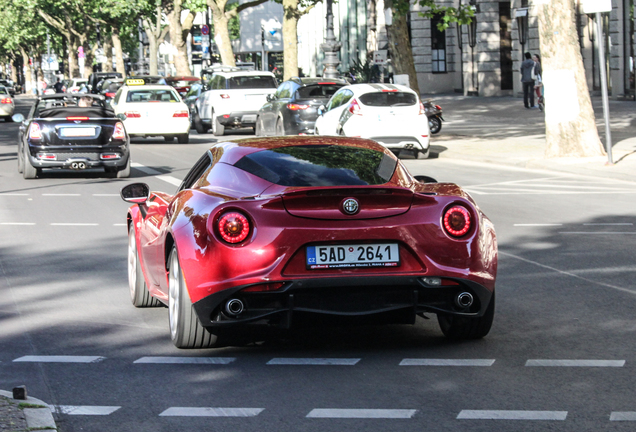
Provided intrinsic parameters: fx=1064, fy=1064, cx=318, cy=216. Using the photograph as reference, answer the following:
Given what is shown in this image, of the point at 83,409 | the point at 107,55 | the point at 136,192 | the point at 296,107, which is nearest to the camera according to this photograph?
the point at 83,409

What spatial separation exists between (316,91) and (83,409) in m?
21.2

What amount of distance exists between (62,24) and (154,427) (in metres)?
82.7

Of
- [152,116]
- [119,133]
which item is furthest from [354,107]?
[152,116]

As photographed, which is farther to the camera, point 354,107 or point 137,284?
point 354,107

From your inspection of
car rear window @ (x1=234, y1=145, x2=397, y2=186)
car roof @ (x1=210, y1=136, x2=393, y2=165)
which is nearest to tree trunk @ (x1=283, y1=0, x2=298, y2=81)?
car roof @ (x1=210, y1=136, x2=393, y2=165)

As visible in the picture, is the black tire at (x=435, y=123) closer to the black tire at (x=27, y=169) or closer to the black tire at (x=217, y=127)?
the black tire at (x=217, y=127)

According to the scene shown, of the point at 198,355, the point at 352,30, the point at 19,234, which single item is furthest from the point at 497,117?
the point at 352,30

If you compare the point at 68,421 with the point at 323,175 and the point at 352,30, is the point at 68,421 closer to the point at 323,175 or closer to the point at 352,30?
the point at 323,175

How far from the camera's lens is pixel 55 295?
8.16 m

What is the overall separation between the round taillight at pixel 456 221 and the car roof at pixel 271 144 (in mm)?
1051

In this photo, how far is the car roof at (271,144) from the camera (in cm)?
666

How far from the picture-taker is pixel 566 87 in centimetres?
1952

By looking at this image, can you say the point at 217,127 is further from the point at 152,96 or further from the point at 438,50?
the point at 438,50

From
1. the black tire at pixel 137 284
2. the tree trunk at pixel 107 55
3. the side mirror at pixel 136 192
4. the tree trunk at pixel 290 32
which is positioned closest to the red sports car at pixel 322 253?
the side mirror at pixel 136 192
